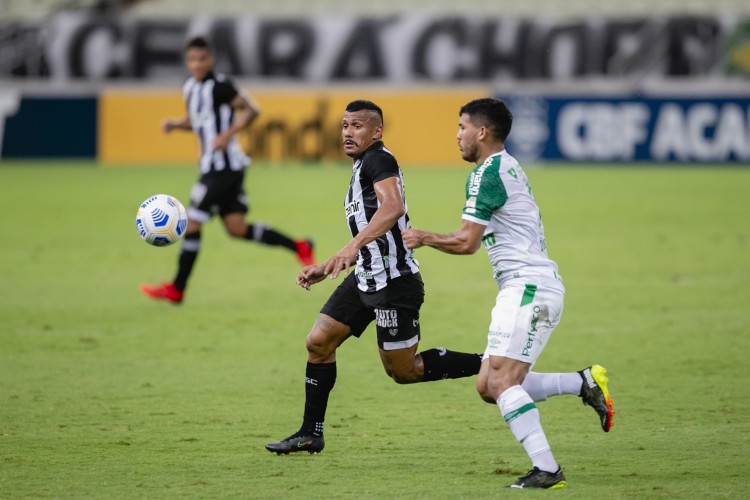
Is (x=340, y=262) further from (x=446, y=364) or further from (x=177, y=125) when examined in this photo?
(x=177, y=125)

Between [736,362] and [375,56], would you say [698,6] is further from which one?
[736,362]

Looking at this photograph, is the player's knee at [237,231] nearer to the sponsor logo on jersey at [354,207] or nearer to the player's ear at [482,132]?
the sponsor logo on jersey at [354,207]

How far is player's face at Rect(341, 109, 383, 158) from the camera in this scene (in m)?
6.53

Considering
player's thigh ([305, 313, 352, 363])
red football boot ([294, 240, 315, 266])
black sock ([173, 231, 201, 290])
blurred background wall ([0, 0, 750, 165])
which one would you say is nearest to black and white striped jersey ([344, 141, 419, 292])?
player's thigh ([305, 313, 352, 363])

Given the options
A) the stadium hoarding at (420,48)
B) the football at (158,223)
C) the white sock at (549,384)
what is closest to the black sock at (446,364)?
the white sock at (549,384)

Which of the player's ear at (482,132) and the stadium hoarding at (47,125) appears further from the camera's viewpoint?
the stadium hoarding at (47,125)

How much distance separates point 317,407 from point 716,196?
1707 cm

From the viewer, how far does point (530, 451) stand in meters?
5.71

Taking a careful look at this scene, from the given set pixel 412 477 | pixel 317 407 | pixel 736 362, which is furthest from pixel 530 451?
pixel 736 362

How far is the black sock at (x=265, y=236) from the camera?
12469mm

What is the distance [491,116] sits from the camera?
5922 mm

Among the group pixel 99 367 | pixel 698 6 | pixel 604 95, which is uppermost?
pixel 698 6

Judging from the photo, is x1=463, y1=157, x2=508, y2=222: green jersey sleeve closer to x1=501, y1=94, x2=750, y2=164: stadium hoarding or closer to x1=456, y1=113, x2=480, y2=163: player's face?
x1=456, y1=113, x2=480, y2=163: player's face

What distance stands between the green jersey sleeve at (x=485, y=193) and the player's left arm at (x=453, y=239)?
0.06 meters
